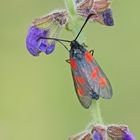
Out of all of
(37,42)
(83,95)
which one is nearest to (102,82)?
(83,95)

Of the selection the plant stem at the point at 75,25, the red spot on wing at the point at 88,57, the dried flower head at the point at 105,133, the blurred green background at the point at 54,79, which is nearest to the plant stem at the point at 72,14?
the plant stem at the point at 75,25

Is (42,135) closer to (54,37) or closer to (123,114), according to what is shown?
(123,114)

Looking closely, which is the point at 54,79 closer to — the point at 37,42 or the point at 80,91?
the point at 37,42

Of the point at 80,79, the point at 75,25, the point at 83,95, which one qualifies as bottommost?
the point at 83,95

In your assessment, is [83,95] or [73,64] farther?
[73,64]

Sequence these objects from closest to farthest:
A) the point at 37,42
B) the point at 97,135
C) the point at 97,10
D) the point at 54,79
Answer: the point at 97,135 → the point at 97,10 → the point at 37,42 → the point at 54,79

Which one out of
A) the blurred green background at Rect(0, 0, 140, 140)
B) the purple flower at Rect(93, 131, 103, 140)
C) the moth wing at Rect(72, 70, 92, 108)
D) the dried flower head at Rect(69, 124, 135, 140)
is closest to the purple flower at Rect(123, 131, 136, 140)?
the dried flower head at Rect(69, 124, 135, 140)

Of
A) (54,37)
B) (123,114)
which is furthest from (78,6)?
(123,114)

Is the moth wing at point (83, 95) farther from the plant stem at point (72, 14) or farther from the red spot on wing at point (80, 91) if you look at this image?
the plant stem at point (72, 14)
